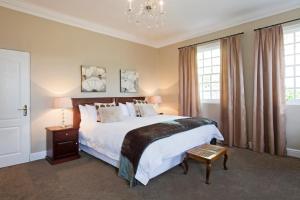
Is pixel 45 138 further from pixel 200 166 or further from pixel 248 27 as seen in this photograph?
pixel 248 27

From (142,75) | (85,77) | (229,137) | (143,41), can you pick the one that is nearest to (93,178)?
(85,77)

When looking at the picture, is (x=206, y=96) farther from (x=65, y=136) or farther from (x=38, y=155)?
(x=38, y=155)

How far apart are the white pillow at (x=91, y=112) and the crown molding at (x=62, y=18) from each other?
1871 mm

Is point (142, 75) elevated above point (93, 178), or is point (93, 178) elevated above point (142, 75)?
point (142, 75)

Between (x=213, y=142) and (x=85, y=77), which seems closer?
(x=213, y=142)

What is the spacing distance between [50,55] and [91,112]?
4.69ft

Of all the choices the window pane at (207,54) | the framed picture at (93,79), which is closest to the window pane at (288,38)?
the window pane at (207,54)

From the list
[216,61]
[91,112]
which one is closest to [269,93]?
[216,61]

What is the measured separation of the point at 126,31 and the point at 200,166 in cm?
376

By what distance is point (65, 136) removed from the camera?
344 cm

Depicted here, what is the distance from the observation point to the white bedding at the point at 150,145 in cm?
241

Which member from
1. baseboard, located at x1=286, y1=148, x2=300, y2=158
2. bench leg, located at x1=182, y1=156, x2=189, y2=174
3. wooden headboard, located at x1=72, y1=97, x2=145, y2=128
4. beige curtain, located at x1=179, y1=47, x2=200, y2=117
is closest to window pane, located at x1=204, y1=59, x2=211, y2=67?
beige curtain, located at x1=179, y1=47, x2=200, y2=117

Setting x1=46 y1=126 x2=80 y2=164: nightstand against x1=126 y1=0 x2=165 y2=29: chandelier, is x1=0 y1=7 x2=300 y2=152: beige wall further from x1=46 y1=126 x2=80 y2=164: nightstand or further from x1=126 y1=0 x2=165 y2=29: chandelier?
x1=126 y1=0 x2=165 y2=29: chandelier

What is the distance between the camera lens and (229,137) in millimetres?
4215
